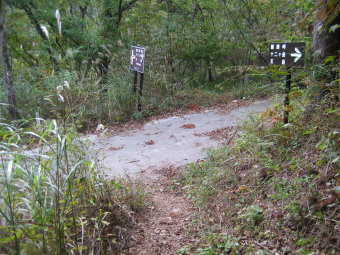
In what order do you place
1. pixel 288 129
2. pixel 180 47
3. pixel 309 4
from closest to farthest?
pixel 288 129
pixel 309 4
pixel 180 47

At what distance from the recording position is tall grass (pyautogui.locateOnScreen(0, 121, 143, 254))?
2.08 meters

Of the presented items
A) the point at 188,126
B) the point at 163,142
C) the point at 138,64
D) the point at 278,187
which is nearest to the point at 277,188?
the point at 278,187

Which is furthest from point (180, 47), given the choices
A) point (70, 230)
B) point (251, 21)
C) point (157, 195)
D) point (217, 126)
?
point (70, 230)

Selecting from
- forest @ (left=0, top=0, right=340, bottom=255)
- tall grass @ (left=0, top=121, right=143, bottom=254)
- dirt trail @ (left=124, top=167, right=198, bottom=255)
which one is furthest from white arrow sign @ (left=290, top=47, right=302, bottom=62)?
tall grass @ (left=0, top=121, right=143, bottom=254)

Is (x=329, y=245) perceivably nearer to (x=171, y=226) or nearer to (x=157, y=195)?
(x=171, y=226)

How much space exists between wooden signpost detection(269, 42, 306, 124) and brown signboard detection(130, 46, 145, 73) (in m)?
4.88

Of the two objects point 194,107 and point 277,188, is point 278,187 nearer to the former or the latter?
point 277,188

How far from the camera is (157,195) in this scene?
15.6 feet

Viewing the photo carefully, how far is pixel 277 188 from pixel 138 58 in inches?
254

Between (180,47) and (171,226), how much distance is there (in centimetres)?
878

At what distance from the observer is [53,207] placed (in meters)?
2.35

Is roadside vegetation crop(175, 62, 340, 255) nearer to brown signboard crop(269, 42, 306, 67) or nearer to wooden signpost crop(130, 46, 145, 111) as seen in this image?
brown signboard crop(269, 42, 306, 67)

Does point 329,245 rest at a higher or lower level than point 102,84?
lower

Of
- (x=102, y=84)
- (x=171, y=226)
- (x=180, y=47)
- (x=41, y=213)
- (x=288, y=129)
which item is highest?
(x=180, y=47)
